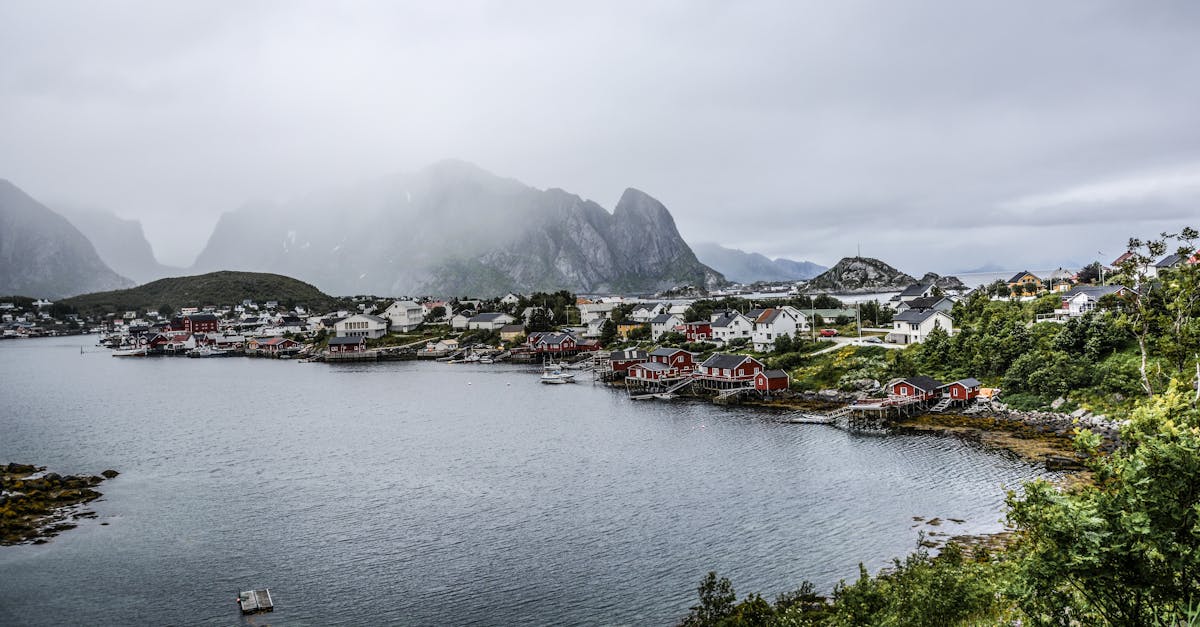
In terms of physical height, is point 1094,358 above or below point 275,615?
above

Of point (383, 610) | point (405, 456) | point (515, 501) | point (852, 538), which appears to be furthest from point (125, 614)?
point (852, 538)

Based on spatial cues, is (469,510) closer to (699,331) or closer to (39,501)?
(39,501)

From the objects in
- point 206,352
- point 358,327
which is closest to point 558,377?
point 358,327

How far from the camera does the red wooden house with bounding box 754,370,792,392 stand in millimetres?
58312

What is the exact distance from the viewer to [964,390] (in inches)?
1836

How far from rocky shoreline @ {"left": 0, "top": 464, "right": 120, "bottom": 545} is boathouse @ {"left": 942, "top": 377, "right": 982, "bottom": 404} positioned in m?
48.3

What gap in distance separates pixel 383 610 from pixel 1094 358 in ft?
154

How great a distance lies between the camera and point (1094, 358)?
150 ft

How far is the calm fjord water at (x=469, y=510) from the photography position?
70.8 feet

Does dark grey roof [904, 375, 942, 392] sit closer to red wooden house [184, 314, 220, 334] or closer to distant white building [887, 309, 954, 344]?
distant white building [887, 309, 954, 344]

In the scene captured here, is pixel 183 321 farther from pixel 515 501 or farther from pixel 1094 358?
pixel 1094 358

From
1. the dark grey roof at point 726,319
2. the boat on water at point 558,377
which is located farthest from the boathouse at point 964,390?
the boat on water at point 558,377

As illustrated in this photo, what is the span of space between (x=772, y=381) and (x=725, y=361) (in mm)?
5335

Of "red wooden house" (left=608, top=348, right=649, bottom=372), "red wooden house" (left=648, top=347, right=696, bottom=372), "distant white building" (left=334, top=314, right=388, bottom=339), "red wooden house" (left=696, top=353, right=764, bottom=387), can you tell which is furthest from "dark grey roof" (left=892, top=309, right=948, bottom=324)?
"distant white building" (left=334, top=314, right=388, bottom=339)
